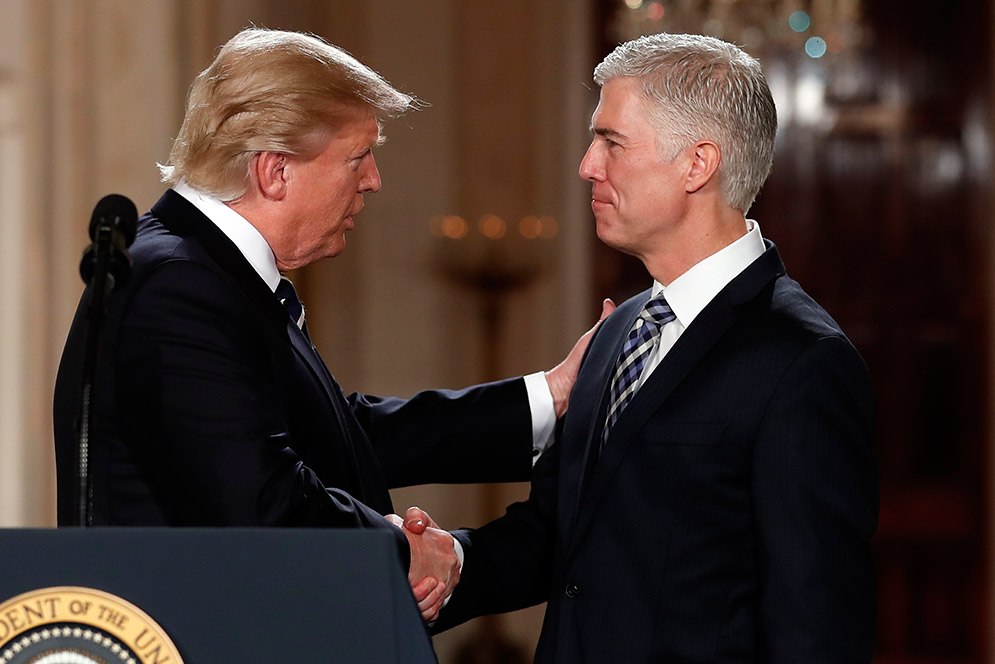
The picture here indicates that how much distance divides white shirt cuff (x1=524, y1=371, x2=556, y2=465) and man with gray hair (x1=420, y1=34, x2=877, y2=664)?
0.26 m

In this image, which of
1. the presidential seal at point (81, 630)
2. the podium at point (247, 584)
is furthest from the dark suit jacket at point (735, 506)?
the presidential seal at point (81, 630)

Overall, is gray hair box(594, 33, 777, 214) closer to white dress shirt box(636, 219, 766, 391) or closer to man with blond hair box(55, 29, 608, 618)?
white dress shirt box(636, 219, 766, 391)

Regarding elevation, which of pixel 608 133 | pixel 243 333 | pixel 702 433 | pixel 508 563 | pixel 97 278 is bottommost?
pixel 508 563

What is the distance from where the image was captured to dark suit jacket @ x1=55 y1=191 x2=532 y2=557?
148 centimetres

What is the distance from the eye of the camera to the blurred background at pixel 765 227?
5309mm

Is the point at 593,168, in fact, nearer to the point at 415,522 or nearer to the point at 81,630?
the point at 415,522

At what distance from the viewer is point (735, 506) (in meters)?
1.64

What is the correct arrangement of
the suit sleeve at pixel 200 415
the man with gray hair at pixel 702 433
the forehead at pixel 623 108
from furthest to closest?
the forehead at pixel 623 108, the man with gray hair at pixel 702 433, the suit sleeve at pixel 200 415

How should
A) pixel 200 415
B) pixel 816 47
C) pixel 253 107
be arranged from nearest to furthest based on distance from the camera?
pixel 200 415 < pixel 253 107 < pixel 816 47

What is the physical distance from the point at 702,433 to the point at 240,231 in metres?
0.73

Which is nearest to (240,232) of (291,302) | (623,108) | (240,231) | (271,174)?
(240,231)

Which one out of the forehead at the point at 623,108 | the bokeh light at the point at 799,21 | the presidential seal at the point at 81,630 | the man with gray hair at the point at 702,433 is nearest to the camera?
the presidential seal at the point at 81,630

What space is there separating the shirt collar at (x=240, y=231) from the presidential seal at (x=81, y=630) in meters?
0.81

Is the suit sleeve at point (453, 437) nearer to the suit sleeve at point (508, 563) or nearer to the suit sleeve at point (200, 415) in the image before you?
the suit sleeve at point (508, 563)
